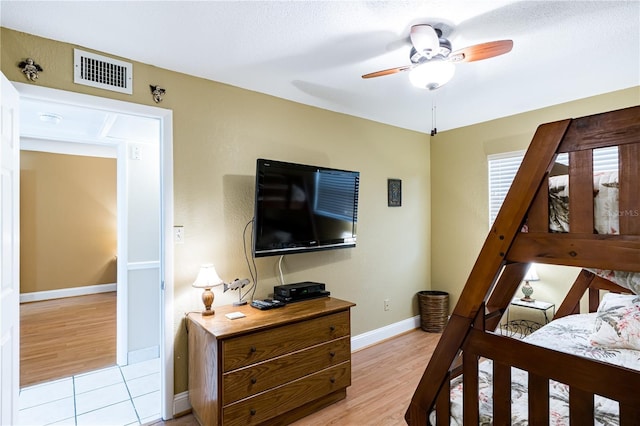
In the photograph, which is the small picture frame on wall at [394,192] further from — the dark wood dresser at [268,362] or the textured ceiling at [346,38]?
the dark wood dresser at [268,362]

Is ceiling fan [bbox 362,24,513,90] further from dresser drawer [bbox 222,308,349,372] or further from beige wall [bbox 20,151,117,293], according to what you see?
beige wall [bbox 20,151,117,293]

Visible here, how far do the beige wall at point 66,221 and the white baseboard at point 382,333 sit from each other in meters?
4.94

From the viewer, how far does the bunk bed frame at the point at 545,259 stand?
960 mm

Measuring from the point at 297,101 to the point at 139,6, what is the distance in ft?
5.01

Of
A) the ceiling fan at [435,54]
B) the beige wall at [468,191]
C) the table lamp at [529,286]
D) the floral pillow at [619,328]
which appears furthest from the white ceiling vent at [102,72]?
the table lamp at [529,286]

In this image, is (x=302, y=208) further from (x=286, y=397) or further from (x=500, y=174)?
(x=500, y=174)

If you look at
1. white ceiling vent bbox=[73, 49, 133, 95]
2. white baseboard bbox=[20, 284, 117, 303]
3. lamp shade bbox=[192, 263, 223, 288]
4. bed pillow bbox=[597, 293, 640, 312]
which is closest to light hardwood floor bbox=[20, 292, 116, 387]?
white baseboard bbox=[20, 284, 117, 303]

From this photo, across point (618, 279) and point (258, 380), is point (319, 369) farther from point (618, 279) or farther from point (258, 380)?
point (618, 279)

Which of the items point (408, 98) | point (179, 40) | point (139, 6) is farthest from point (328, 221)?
point (139, 6)

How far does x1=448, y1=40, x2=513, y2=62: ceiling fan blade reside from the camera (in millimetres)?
1681

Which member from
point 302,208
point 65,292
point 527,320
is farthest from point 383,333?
point 65,292

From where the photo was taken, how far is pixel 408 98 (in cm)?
298

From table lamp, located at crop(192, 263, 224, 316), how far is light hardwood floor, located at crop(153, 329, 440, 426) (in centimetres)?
80

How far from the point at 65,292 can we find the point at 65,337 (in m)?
2.29
